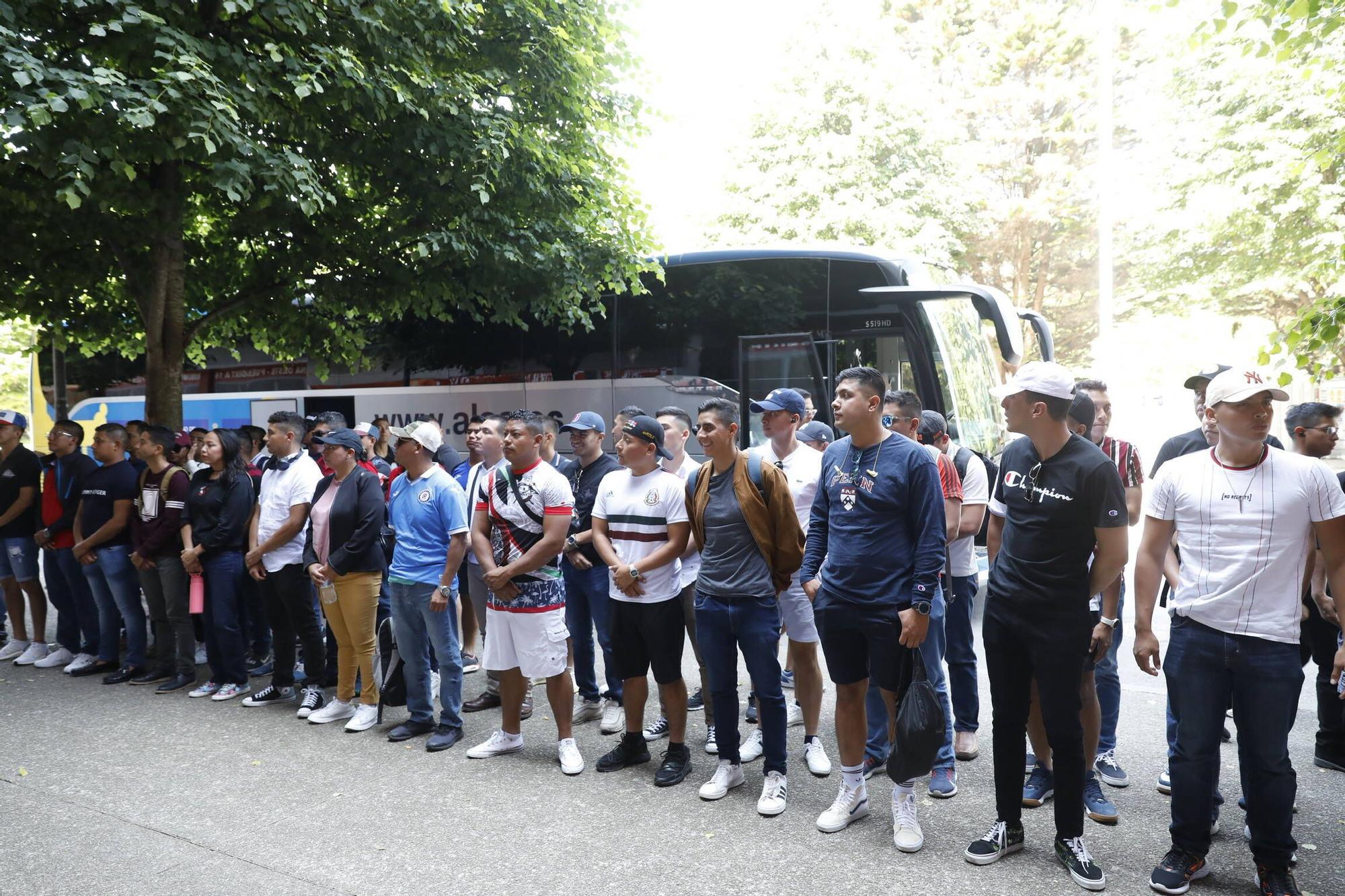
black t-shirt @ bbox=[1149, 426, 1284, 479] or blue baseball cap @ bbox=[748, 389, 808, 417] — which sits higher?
blue baseball cap @ bbox=[748, 389, 808, 417]

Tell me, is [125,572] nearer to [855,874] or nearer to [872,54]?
[855,874]

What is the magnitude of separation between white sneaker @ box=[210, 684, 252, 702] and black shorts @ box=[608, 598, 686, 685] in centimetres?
323

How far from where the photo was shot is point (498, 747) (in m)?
5.62

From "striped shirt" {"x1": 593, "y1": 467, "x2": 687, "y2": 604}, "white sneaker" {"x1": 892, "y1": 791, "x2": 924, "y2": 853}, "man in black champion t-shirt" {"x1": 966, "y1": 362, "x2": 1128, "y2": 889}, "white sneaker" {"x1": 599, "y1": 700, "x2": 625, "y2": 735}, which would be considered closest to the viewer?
"man in black champion t-shirt" {"x1": 966, "y1": 362, "x2": 1128, "y2": 889}

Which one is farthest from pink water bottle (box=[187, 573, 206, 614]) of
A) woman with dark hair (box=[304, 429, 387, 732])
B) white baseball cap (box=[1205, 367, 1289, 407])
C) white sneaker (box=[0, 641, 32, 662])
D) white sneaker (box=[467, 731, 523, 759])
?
white baseball cap (box=[1205, 367, 1289, 407])

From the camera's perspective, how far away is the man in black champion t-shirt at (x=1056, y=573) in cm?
383

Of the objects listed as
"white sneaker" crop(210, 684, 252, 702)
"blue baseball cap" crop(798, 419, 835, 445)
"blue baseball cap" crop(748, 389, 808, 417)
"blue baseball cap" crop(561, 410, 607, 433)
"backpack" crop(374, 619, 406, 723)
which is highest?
"blue baseball cap" crop(748, 389, 808, 417)

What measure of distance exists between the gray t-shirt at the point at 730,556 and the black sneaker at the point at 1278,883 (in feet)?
7.33

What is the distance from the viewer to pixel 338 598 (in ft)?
20.2

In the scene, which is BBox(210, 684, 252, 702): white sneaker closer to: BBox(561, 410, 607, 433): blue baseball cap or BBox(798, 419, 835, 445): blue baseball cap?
BBox(561, 410, 607, 433): blue baseball cap

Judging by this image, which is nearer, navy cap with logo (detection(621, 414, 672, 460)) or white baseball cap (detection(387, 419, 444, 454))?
navy cap with logo (detection(621, 414, 672, 460))

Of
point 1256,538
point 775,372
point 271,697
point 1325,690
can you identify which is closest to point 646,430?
point 1256,538

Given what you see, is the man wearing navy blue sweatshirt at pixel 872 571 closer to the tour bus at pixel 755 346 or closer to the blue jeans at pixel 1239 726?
the blue jeans at pixel 1239 726

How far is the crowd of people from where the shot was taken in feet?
12.2
